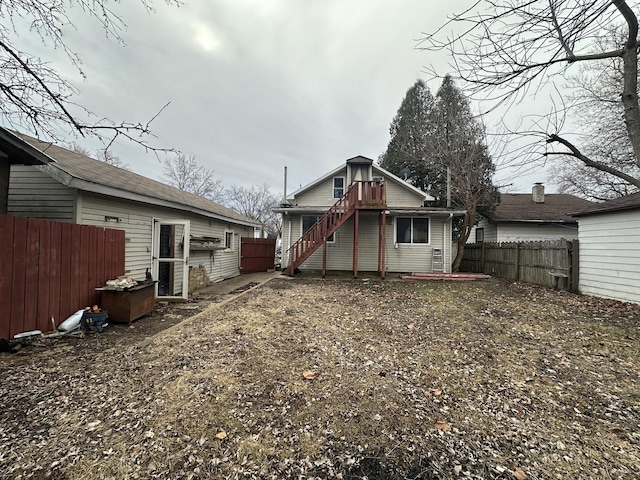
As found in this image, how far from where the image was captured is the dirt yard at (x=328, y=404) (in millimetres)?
→ 2012

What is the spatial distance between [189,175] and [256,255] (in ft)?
66.1

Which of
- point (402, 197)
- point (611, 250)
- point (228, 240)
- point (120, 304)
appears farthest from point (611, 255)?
point (228, 240)

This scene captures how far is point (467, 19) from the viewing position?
3217 millimetres

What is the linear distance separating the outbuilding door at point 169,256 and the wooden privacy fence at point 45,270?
1.89 meters

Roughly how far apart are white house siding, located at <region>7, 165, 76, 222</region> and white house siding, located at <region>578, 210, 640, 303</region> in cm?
1322

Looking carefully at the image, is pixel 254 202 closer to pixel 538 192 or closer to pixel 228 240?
pixel 228 240

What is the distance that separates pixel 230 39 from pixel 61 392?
30.1ft

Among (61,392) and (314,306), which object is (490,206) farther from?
(61,392)

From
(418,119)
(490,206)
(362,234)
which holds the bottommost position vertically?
(362,234)

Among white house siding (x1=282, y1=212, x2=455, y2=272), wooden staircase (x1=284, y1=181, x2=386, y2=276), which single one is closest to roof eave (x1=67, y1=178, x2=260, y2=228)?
wooden staircase (x1=284, y1=181, x2=386, y2=276)

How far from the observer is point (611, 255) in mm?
7707

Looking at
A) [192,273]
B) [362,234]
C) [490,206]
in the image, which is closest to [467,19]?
[192,273]

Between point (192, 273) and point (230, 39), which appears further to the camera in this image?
point (192, 273)

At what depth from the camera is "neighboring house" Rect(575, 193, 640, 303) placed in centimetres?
711
